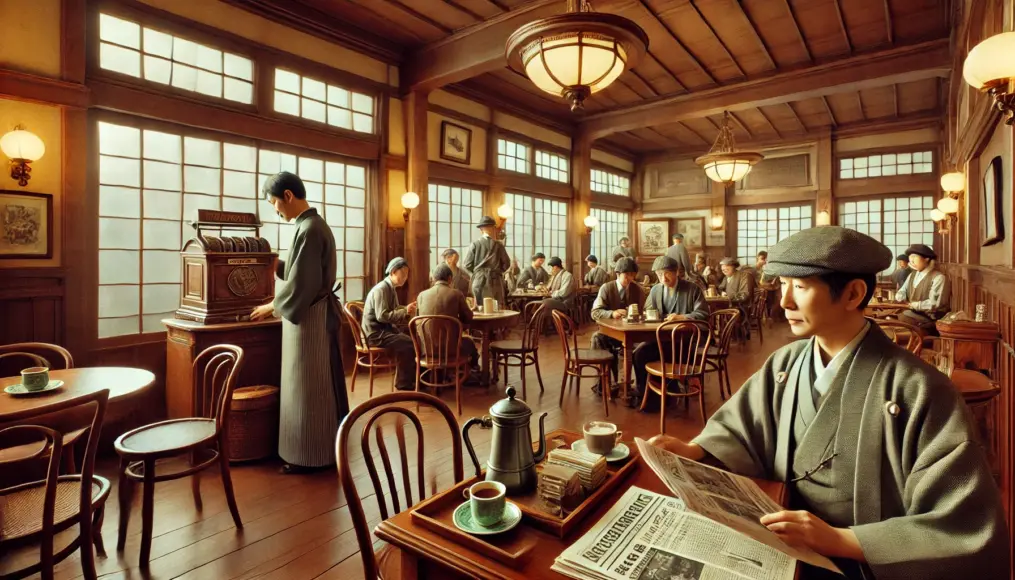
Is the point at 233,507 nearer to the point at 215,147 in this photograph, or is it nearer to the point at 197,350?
the point at 197,350

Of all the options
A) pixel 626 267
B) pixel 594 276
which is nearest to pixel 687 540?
pixel 626 267

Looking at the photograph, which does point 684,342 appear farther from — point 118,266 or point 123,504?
point 118,266

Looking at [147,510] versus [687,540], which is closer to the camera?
[687,540]

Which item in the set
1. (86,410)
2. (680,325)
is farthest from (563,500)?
(680,325)

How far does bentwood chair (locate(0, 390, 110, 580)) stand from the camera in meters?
1.67

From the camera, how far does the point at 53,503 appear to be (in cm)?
167

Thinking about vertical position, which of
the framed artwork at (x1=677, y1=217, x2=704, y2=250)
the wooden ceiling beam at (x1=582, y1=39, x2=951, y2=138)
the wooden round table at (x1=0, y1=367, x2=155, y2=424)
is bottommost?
the wooden round table at (x1=0, y1=367, x2=155, y2=424)

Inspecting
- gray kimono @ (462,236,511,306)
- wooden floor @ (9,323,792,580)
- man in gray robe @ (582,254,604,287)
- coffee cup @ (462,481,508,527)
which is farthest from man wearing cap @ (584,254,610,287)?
coffee cup @ (462,481,508,527)

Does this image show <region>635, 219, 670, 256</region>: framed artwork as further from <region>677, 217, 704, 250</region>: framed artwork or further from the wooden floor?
the wooden floor

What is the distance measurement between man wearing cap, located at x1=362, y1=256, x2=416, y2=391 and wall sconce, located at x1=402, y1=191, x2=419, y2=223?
168 cm

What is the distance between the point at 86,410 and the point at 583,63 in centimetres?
266

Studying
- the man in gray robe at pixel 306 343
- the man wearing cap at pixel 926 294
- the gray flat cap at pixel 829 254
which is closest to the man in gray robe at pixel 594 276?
the man wearing cap at pixel 926 294

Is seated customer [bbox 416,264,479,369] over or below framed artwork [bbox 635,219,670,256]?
below

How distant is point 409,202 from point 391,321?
2.07 metres
